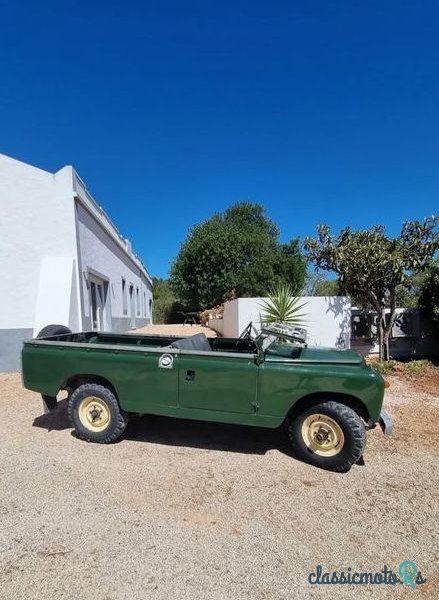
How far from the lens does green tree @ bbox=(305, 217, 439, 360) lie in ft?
28.0

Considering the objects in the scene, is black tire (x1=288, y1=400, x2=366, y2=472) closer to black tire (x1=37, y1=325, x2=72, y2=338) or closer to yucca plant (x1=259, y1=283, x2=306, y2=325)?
black tire (x1=37, y1=325, x2=72, y2=338)

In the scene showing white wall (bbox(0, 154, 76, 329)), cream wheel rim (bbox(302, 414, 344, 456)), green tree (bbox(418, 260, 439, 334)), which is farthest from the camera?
green tree (bbox(418, 260, 439, 334))

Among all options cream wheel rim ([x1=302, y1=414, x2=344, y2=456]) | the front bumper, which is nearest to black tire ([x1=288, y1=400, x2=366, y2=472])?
cream wheel rim ([x1=302, y1=414, x2=344, y2=456])

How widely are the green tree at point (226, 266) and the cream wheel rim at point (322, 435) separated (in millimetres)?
18403

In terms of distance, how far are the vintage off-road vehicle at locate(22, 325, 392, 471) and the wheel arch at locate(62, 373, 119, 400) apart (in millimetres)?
14

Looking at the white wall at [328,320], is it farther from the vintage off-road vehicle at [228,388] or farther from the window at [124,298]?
the window at [124,298]

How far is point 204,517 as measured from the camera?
113 inches

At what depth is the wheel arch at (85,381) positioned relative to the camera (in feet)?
14.0

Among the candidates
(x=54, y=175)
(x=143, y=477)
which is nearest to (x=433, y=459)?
(x=143, y=477)

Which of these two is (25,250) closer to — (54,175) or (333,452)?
(54,175)

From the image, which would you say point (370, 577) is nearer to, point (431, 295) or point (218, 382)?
point (218, 382)

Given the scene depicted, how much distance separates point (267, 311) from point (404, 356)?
3928mm

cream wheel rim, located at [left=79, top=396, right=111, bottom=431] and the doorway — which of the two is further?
the doorway

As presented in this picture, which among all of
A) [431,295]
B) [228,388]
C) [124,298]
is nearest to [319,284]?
[124,298]
